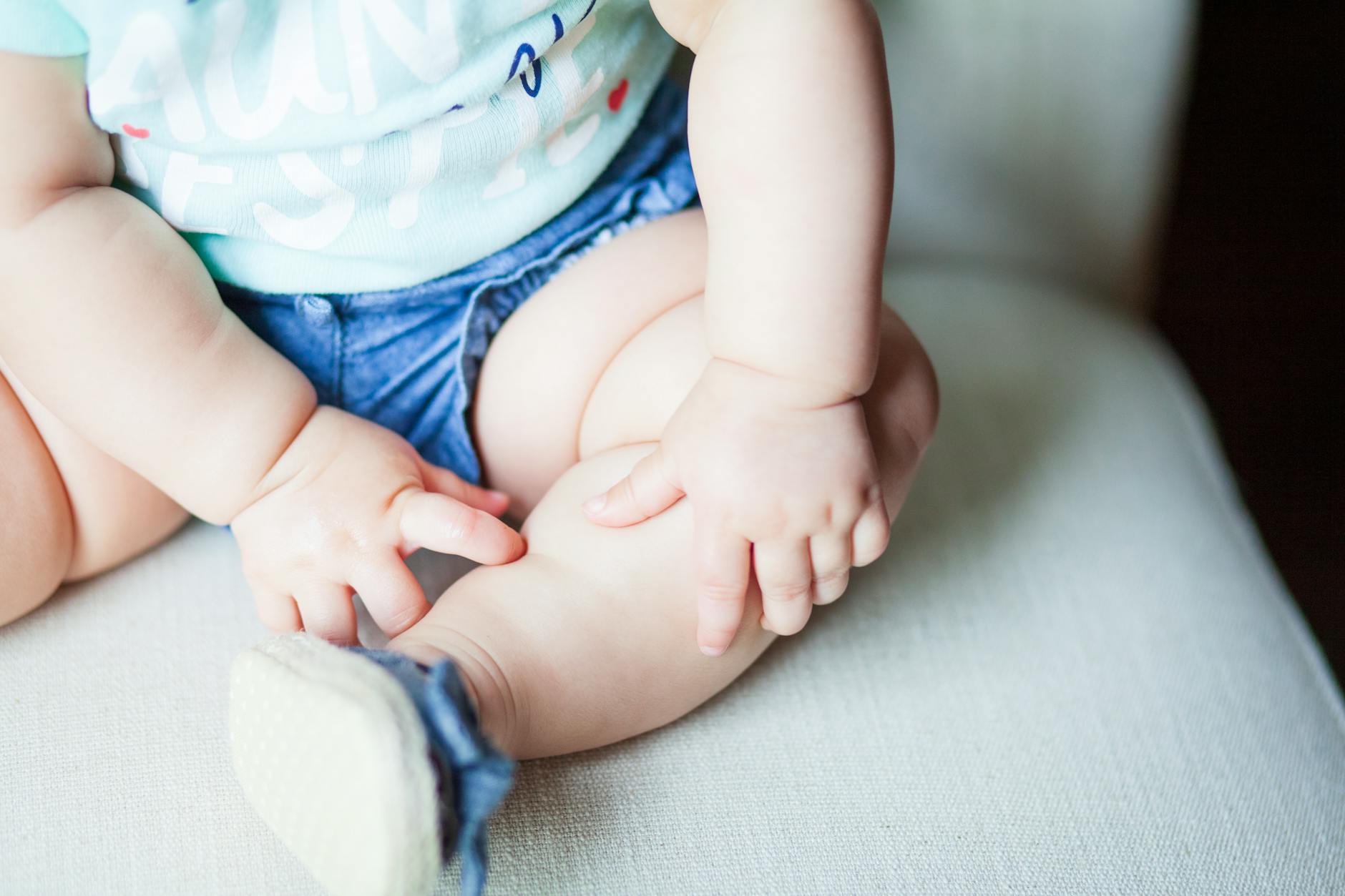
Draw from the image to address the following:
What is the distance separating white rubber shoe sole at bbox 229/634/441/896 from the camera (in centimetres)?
39

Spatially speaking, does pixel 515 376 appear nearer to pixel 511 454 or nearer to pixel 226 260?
pixel 511 454

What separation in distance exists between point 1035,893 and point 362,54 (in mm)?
490

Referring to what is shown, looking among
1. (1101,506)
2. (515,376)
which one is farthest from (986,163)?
(515,376)

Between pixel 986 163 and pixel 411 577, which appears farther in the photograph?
pixel 986 163

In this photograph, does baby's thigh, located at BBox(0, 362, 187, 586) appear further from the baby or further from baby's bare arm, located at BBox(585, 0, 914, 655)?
baby's bare arm, located at BBox(585, 0, 914, 655)

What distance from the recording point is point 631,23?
60 cm

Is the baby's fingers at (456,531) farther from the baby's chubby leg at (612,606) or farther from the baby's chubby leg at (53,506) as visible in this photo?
the baby's chubby leg at (53,506)

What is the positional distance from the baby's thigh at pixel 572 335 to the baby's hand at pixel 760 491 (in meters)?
0.11

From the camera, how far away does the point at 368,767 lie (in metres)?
0.39

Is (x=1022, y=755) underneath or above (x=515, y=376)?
underneath

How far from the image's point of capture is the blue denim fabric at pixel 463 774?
40 cm

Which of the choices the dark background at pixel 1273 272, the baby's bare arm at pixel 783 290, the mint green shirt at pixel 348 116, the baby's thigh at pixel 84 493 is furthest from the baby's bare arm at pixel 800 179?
the dark background at pixel 1273 272

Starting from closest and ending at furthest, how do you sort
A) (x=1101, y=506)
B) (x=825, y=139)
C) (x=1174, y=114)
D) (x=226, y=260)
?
1. (x=825, y=139)
2. (x=226, y=260)
3. (x=1101, y=506)
4. (x=1174, y=114)

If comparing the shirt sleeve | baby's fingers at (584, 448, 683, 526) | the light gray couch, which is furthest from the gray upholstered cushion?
the shirt sleeve
